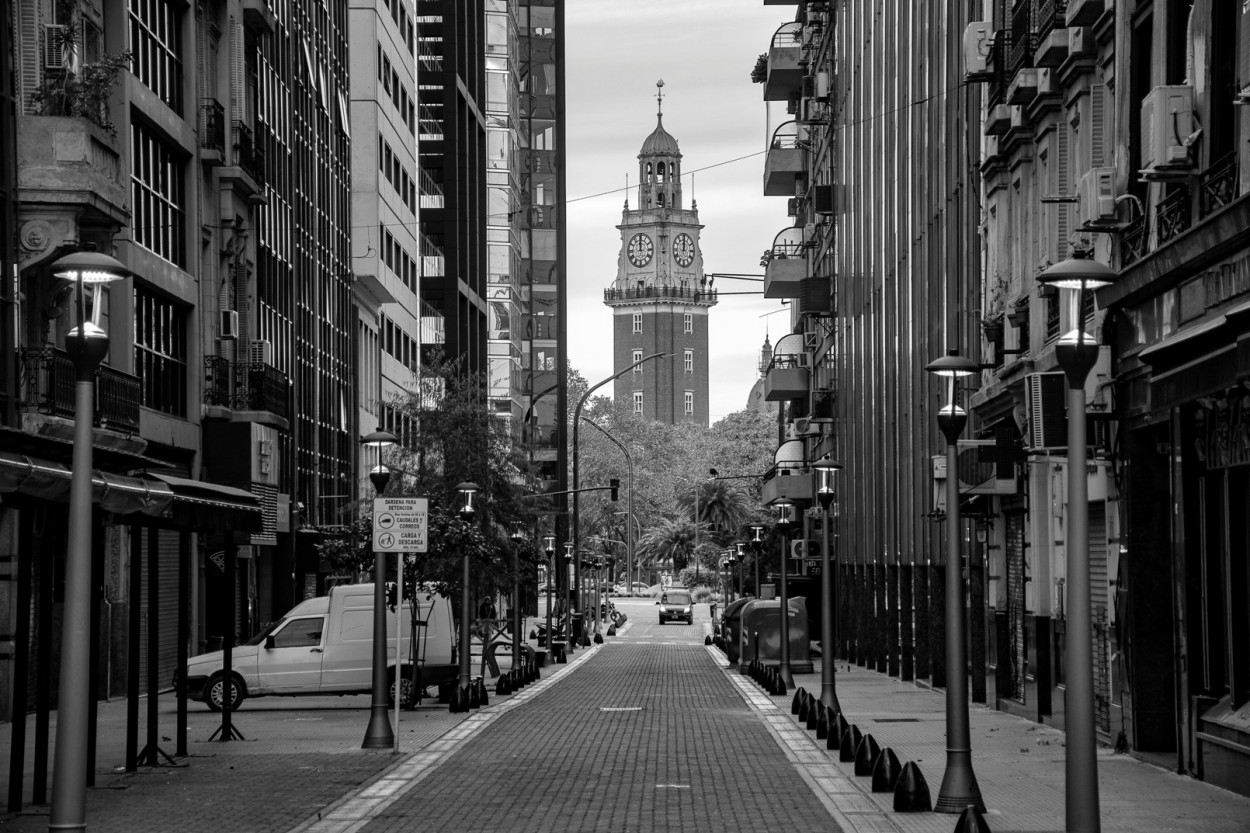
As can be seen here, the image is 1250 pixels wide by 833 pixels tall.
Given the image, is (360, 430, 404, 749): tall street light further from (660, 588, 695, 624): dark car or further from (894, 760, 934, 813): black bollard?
(660, 588, 695, 624): dark car

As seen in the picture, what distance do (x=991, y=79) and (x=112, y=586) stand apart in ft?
56.5

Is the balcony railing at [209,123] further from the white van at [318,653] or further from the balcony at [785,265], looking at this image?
the balcony at [785,265]

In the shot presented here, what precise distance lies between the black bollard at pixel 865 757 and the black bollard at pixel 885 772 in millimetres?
1344

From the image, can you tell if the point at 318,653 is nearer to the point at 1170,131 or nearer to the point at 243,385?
the point at 243,385

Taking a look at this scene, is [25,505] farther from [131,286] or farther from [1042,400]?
[131,286]

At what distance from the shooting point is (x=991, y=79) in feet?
98.6

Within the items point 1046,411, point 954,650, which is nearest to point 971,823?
point 954,650

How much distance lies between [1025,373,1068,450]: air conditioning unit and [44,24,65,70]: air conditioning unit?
15.6 meters

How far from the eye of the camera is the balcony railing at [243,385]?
42.6 meters

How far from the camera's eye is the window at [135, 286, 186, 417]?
38.0 meters

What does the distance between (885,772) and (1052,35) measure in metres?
10.9

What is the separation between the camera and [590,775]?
2061 centimetres

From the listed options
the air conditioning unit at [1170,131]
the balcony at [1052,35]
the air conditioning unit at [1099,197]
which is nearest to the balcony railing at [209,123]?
the balcony at [1052,35]

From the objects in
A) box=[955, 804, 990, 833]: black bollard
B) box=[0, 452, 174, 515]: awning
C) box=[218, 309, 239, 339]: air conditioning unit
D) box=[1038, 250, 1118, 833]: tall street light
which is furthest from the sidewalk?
box=[218, 309, 239, 339]: air conditioning unit
